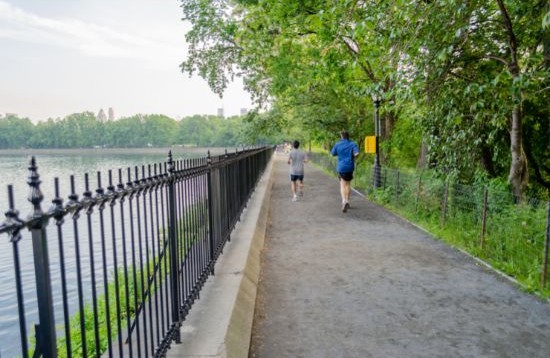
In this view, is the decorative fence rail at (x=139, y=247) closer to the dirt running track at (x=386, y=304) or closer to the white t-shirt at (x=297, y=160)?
the dirt running track at (x=386, y=304)

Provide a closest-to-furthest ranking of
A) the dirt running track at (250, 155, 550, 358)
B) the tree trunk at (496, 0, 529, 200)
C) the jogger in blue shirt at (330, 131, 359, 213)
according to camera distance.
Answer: the dirt running track at (250, 155, 550, 358) → the tree trunk at (496, 0, 529, 200) → the jogger in blue shirt at (330, 131, 359, 213)

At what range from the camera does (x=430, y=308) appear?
4988 millimetres

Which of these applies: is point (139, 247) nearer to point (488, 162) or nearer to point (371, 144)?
point (488, 162)

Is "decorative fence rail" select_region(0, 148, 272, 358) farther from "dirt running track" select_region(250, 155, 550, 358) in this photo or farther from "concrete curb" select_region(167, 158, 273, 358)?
"dirt running track" select_region(250, 155, 550, 358)

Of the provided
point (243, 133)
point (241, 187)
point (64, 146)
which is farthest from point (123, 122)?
point (241, 187)

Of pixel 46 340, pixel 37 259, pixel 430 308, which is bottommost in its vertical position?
pixel 430 308

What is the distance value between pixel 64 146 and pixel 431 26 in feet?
474

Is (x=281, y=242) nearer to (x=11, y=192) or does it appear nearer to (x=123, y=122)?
(x=11, y=192)

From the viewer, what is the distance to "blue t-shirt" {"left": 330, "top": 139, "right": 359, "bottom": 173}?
38.8 feet

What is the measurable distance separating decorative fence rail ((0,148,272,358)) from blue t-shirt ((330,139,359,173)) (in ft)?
11.7

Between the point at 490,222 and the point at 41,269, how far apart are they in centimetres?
748

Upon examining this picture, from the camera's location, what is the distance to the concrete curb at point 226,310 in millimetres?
3582

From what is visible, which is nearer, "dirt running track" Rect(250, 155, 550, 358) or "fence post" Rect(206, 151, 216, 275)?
"dirt running track" Rect(250, 155, 550, 358)

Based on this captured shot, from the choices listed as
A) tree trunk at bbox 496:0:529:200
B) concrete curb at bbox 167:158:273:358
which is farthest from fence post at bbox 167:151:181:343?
tree trunk at bbox 496:0:529:200
